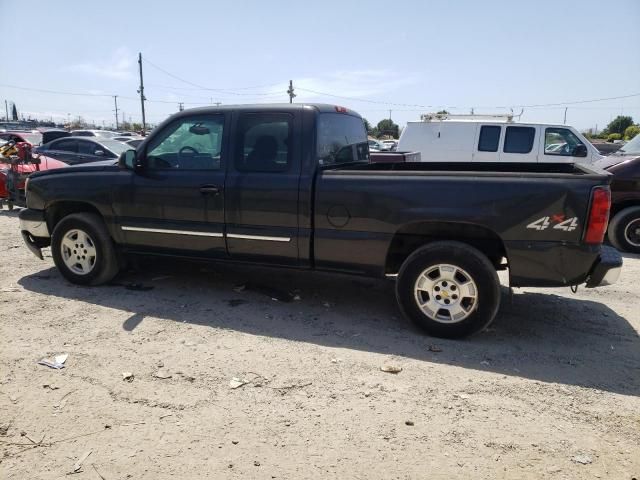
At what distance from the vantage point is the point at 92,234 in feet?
17.3

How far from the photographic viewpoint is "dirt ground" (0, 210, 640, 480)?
263 centimetres

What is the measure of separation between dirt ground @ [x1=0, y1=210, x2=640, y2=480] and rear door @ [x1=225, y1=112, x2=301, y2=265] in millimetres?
686

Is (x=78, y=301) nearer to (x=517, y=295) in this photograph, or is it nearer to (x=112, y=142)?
(x=517, y=295)

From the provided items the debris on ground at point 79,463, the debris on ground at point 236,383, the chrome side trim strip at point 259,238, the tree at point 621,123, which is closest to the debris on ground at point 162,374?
the debris on ground at point 236,383

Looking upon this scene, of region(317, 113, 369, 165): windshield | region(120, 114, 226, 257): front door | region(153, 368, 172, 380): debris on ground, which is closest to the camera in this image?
region(153, 368, 172, 380): debris on ground

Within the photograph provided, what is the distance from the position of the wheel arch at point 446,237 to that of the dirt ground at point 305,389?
0.71 m

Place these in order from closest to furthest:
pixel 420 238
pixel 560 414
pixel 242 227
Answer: pixel 560 414, pixel 420 238, pixel 242 227

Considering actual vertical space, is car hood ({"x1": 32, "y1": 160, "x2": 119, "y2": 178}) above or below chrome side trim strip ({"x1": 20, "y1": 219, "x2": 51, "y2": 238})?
above

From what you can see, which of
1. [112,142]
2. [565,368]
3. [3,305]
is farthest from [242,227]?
[112,142]

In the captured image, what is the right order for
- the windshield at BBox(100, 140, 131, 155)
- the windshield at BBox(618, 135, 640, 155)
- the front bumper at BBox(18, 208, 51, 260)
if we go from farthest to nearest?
the windshield at BBox(100, 140, 131, 155) → the windshield at BBox(618, 135, 640, 155) → the front bumper at BBox(18, 208, 51, 260)

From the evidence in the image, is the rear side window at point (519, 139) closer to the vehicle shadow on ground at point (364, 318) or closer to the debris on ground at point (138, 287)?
the vehicle shadow on ground at point (364, 318)

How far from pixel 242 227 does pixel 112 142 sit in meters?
10.4

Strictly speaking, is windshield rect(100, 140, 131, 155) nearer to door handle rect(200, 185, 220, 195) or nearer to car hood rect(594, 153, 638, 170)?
door handle rect(200, 185, 220, 195)

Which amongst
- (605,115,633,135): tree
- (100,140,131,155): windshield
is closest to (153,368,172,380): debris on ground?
(100,140,131,155): windshield
